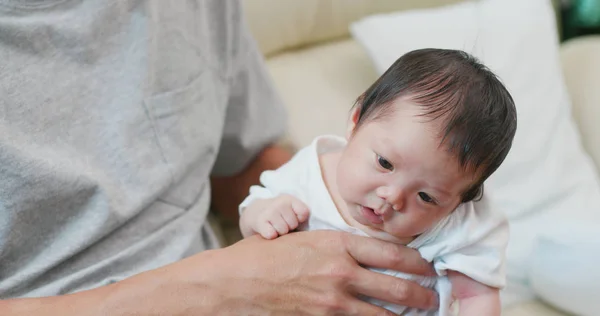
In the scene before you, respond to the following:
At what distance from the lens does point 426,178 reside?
0.66m

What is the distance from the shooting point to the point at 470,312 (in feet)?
2.40

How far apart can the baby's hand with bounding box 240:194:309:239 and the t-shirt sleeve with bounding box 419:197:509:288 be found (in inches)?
6.4

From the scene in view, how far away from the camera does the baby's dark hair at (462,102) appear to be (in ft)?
2.10

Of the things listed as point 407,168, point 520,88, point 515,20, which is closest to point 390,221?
point 407,168

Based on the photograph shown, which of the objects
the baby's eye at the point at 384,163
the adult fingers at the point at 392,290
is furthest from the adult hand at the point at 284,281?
the baby's eye at the point at 384,163

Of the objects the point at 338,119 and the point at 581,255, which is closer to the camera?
the point at 581,255

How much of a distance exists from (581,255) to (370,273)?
506mm

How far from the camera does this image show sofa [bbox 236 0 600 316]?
1.30m

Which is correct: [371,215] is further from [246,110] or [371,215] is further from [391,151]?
[246,110]

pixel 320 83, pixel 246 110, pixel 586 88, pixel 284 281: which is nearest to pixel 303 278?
pixel 284 281

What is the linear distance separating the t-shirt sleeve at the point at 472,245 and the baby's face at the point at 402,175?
0.10ft

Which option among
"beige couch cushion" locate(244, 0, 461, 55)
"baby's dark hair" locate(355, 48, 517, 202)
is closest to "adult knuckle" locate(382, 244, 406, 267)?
"baby's dark hair" locate(355, 48, 517, 202)

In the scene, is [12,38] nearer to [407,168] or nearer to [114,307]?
[114,307]

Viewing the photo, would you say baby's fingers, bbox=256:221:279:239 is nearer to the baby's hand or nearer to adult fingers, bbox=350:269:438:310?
the baby's hand
